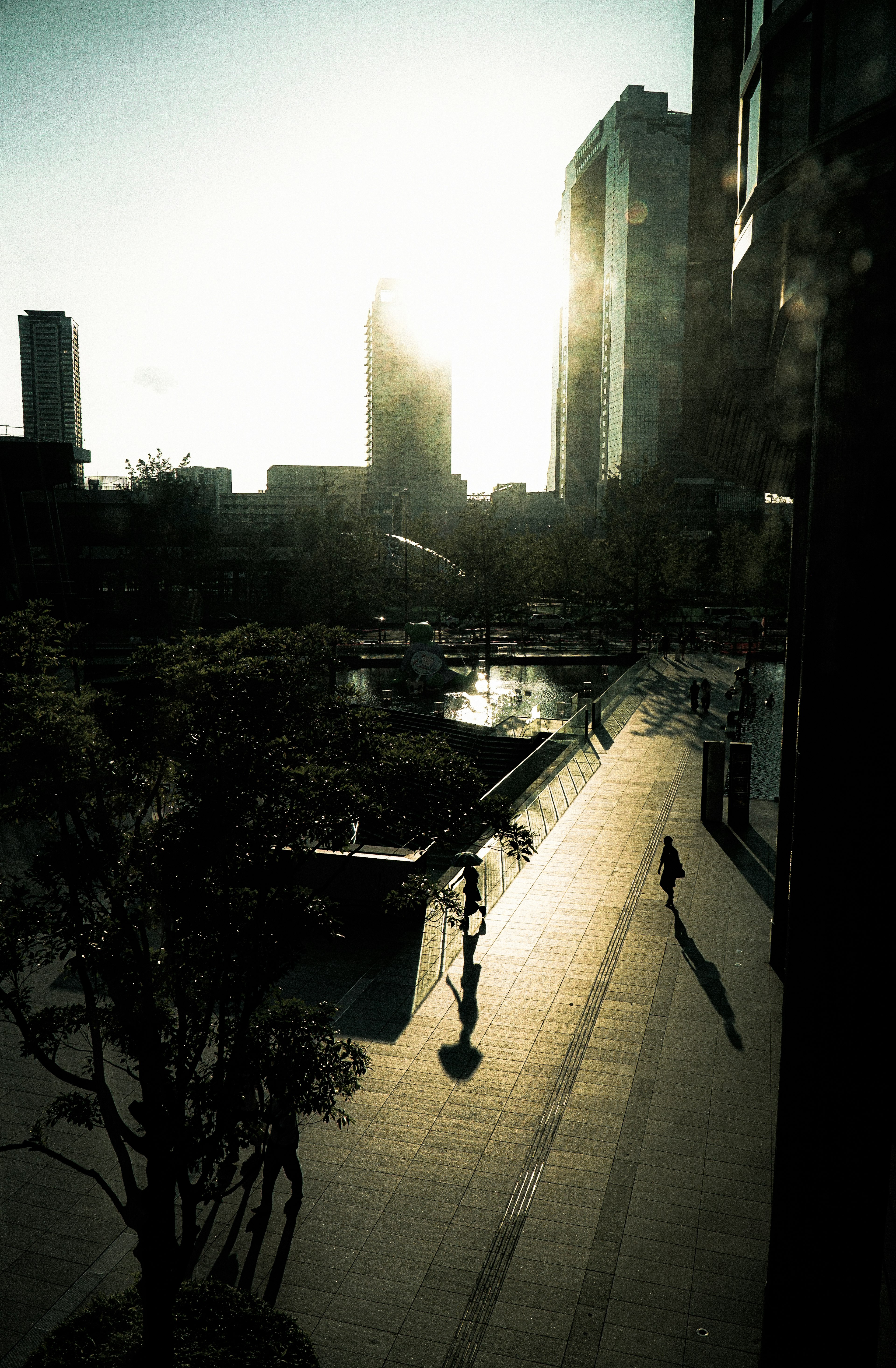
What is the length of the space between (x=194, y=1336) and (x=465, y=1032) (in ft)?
16.9

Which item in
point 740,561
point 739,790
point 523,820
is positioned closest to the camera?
point 523,820

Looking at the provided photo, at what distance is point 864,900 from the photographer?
528 centimetres

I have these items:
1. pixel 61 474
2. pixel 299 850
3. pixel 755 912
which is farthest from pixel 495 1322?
pixel 61 474

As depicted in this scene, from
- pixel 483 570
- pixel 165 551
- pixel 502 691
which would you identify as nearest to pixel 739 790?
pixel 502 691

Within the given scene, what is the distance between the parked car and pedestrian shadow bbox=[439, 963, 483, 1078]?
46.3 metres

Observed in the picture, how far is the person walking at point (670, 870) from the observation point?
1434cm

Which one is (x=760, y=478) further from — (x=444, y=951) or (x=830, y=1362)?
(x=830, y=1362)

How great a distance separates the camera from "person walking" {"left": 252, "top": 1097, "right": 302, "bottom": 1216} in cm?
759

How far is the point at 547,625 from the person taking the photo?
5888 cm

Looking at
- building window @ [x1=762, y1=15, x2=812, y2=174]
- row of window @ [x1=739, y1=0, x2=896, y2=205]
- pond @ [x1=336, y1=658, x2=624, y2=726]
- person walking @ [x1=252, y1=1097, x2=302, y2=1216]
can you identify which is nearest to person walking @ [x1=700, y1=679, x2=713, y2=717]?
pond @ [x1=336, y1=658, x2=624, y2=726]

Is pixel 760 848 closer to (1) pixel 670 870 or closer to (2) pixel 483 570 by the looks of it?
(1) pixel 670 870

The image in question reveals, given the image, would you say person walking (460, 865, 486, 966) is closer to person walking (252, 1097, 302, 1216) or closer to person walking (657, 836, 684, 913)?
person walking (657, 836, 684, 913)

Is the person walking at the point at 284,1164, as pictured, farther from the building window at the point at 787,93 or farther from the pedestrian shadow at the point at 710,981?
the building window at the point at 787,93

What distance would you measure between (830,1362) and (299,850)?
4.46 m
